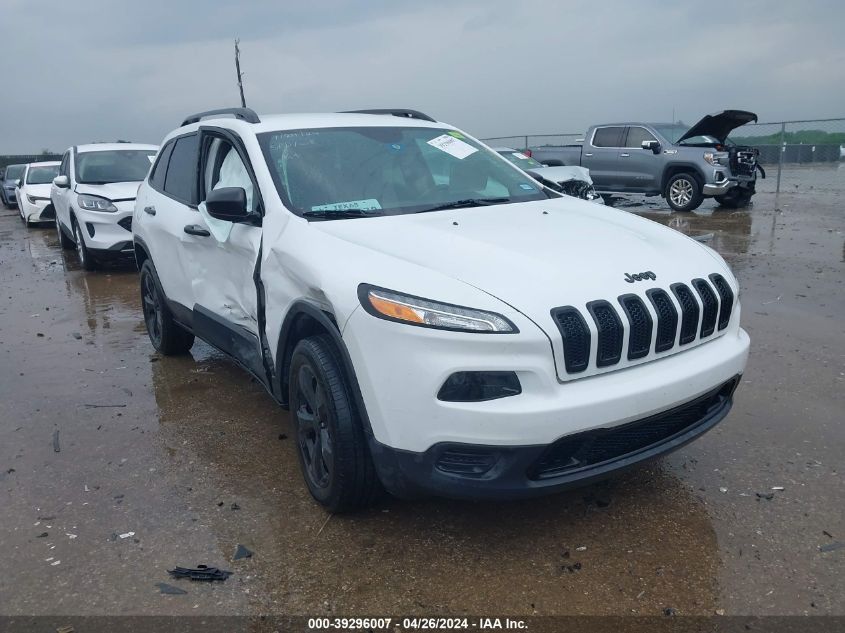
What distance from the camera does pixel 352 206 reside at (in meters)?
3.72

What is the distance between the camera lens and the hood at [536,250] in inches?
111

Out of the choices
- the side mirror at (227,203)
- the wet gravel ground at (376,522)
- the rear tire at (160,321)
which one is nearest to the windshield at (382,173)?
the side mirror at (227,203)

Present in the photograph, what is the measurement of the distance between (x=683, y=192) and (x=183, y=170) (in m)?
12.1

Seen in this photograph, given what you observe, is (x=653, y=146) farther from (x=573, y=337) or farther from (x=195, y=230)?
(x=573, y=337)

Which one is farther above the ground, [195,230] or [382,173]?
[382,173]

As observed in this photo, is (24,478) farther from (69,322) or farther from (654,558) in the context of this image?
(69,322)

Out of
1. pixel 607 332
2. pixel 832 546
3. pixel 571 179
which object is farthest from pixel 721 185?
pixel 607 332

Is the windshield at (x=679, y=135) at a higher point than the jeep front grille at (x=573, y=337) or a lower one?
higher

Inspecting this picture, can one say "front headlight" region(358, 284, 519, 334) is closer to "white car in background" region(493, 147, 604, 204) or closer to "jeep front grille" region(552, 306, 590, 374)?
"jeep front grille" region(552, 306, 590, 374)

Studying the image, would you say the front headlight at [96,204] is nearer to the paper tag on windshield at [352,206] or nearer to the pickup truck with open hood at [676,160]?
the paper tag on windshield at [352,206]

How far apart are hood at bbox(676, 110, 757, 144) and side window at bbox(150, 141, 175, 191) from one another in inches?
462

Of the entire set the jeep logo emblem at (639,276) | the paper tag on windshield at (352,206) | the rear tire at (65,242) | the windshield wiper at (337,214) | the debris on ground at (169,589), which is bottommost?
the debris on ground at (169,589)

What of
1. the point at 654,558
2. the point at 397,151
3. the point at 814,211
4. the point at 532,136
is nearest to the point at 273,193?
the point at 397,151

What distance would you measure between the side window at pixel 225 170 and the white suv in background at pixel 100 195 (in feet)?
17.4
